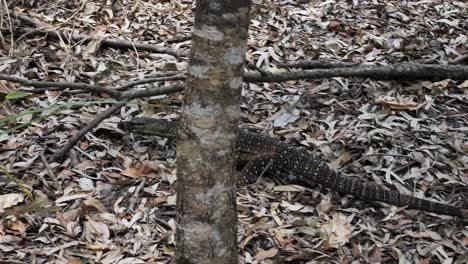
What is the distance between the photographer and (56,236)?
4387 millimetres

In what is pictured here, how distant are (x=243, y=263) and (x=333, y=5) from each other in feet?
17.1

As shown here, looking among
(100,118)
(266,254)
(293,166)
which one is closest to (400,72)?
(293,166)

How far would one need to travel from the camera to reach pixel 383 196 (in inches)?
197

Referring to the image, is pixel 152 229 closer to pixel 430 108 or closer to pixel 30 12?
pixel 430 108

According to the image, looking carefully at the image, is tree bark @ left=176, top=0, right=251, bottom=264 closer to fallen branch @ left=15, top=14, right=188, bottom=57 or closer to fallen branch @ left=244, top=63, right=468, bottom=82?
fallen branch @ left=244, top=63, right=468, bottom=82

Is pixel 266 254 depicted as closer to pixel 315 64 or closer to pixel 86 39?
pixel 315 64

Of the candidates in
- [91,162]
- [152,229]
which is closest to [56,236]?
[152,229]

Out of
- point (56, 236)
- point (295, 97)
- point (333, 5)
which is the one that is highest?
point (333, 5)

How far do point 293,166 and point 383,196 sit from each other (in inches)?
34.6

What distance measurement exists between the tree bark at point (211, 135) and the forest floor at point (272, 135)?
0.84 metres

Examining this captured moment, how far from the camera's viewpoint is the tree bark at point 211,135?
2.70 meters

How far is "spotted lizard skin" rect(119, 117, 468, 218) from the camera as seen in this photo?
495cm

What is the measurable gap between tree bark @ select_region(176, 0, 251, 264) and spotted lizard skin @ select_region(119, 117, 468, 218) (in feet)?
7.35

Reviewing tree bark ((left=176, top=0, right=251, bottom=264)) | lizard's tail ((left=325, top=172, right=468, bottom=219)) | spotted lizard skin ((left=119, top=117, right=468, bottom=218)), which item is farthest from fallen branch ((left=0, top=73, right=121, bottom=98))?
tree bark ((left=176, top=0, right=251, bottom=264))
